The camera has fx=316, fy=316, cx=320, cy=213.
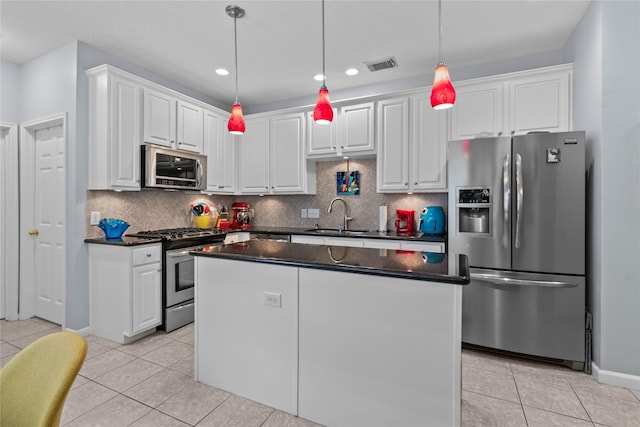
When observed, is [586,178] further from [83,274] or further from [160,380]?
[83,274]

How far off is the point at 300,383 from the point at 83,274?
2.57 metres

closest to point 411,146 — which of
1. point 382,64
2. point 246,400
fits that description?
point 382,64

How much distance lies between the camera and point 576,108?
2871mm

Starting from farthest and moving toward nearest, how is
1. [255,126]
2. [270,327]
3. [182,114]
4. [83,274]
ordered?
[255,126], [182,114], [83,274], [270,327]

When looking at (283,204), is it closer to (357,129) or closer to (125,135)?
(357,129)

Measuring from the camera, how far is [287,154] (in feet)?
14.3

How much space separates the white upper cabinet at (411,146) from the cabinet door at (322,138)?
59 centimetres

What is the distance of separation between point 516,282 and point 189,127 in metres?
3.87

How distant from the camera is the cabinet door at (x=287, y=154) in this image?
4.29 meters

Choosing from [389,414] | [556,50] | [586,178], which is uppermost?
[556,50]

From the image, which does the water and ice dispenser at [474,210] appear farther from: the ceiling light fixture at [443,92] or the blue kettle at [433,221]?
the ceiling light fixture at [443,92]

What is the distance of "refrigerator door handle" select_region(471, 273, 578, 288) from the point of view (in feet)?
8.33

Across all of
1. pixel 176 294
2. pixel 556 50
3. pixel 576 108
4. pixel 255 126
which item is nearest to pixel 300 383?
pixel 176 294

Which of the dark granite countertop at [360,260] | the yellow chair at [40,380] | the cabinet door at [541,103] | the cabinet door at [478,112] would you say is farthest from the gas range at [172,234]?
the cabinet door at [541,103]
